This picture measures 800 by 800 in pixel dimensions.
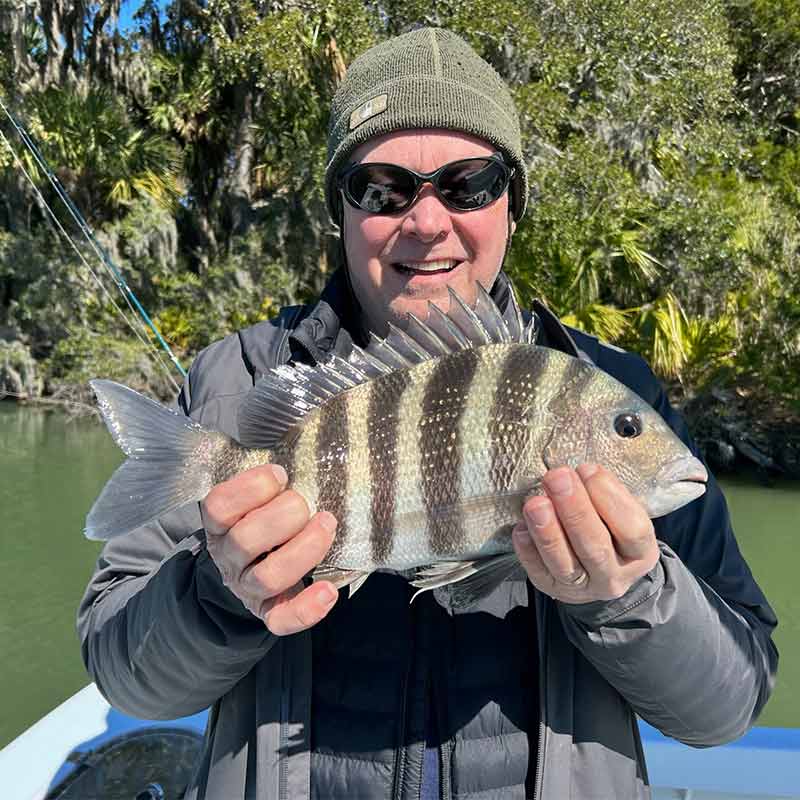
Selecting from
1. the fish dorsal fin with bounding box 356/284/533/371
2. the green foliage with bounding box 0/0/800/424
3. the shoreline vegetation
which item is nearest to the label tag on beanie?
the fish dorsal fin with bounding box 356/284/533/371

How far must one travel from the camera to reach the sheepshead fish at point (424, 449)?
4.18ft

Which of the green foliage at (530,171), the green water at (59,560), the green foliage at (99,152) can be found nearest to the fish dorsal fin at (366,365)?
the green water at (59,560)

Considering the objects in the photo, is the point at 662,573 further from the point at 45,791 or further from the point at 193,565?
the point at 45,791

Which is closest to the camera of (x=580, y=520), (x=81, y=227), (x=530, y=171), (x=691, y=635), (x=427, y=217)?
(x=580, y=520)

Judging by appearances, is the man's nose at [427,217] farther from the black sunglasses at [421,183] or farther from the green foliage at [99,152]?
the green foliage at [99,152]

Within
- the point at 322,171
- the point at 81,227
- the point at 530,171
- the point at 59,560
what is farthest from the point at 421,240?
the point at 81,227

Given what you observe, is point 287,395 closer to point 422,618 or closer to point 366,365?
point 366,365

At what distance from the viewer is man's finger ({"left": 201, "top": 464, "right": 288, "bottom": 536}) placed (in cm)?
118

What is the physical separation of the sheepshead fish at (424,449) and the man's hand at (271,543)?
0.08 metres

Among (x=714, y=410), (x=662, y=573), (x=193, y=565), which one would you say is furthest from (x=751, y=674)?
(x=714, y=410)

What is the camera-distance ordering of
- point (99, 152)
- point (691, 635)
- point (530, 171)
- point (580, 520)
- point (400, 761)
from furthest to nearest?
point (99, 152), point (530, 171), point (400, 761), point (691, 635), point (580, 520)

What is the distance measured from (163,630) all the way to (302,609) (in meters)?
0.30

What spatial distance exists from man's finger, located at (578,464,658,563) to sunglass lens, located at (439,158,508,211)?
0.75 meters

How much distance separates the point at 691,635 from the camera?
1.26 metres
